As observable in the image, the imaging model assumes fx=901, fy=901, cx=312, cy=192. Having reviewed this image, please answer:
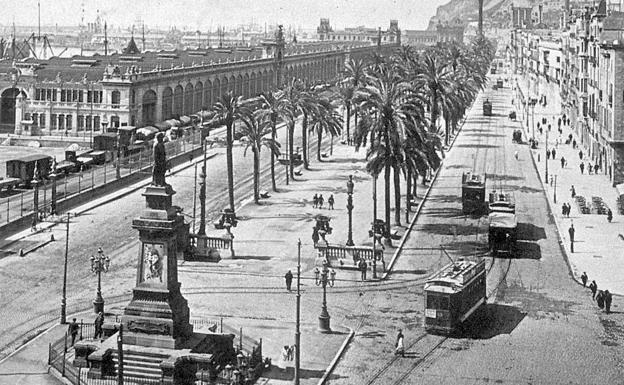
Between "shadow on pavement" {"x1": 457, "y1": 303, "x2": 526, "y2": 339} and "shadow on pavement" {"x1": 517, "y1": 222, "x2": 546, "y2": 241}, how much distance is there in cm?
1676

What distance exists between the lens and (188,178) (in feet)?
270

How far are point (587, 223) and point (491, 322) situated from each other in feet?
86.7

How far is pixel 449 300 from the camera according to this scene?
38.2 metres

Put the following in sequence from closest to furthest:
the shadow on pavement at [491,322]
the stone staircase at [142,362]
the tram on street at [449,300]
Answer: the stone staircase at [142,362] < the tram on street at [449,300] < the shadow on pavement at [491,322]

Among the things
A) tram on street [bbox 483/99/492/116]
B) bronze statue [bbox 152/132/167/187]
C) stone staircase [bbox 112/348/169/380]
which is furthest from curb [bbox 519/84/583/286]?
tram on street [bbox 483/99/492/116]

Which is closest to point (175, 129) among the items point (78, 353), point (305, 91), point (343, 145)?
point (343, 145)

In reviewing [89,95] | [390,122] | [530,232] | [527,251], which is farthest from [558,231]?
[89,95]

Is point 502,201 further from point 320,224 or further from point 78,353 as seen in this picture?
point 78,353

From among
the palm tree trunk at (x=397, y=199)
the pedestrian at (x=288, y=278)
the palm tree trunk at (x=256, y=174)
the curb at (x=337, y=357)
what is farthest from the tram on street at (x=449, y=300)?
the palm tree trunk at (x=256, y=174)

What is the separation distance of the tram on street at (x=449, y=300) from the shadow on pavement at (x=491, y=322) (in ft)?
1.58

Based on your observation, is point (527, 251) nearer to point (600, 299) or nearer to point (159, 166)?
point (600, 299)

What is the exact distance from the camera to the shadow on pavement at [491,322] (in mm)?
38853

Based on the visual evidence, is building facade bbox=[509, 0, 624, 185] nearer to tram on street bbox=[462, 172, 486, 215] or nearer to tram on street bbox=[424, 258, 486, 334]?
tram on street bbox=[462, 172, 486, 215]

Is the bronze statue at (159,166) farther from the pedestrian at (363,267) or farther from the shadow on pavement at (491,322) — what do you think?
the pedestrian at (363,267)
